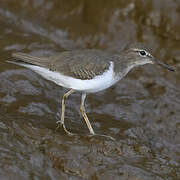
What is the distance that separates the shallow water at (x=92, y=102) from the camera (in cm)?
601

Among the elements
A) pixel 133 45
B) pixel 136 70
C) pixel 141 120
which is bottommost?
pixel 141 120

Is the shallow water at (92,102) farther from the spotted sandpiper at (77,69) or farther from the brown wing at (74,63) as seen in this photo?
the brown wing at (74,63)

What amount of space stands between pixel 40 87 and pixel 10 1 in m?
4.41

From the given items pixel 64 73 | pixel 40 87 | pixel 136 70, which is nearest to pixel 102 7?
pixel 136 70

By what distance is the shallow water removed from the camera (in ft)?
19.7

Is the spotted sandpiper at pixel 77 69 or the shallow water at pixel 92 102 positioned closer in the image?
the shallow water at pixel 92 102

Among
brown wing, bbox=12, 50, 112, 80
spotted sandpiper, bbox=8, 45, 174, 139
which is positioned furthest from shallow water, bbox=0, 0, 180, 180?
brown wing, bbox=12, 50, 112, 80

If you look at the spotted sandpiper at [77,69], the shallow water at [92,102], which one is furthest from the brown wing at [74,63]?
the shallow water at [92,102]

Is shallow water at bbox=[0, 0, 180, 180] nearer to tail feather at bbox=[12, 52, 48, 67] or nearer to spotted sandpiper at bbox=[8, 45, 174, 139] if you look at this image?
spotted sandpiper at bbox=[8, 45, 174, 139]

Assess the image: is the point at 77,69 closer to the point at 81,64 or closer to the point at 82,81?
the point at 81,64

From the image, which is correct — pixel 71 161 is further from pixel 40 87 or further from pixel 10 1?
pixel 10 1

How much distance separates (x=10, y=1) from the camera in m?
11.6

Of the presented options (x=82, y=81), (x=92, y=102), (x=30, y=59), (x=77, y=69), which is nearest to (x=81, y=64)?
(x=77, y=69)

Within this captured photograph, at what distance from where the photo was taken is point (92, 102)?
8695mm
